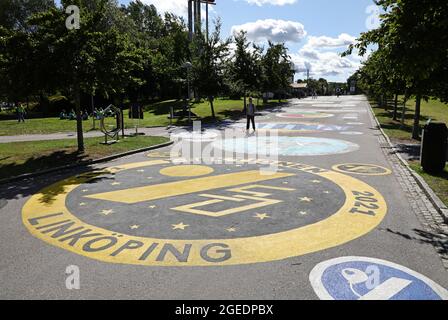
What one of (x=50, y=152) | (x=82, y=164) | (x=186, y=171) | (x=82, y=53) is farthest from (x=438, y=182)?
(x=50, y=152)

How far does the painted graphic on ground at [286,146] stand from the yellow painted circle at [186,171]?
335 centimetres

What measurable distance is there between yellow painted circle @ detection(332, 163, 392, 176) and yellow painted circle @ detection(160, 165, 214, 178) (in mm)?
4260

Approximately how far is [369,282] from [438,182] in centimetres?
618

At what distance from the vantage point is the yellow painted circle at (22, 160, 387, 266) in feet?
17.9

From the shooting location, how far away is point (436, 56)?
25.5 ft

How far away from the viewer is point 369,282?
15.3ft

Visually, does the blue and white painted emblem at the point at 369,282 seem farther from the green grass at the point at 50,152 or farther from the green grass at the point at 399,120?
the green grass at the point at 399,120

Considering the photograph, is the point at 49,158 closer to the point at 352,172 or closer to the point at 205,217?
the point at 205,217

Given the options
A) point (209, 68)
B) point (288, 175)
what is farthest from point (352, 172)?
point (209, 68)

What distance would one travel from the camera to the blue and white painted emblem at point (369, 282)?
4.37m
